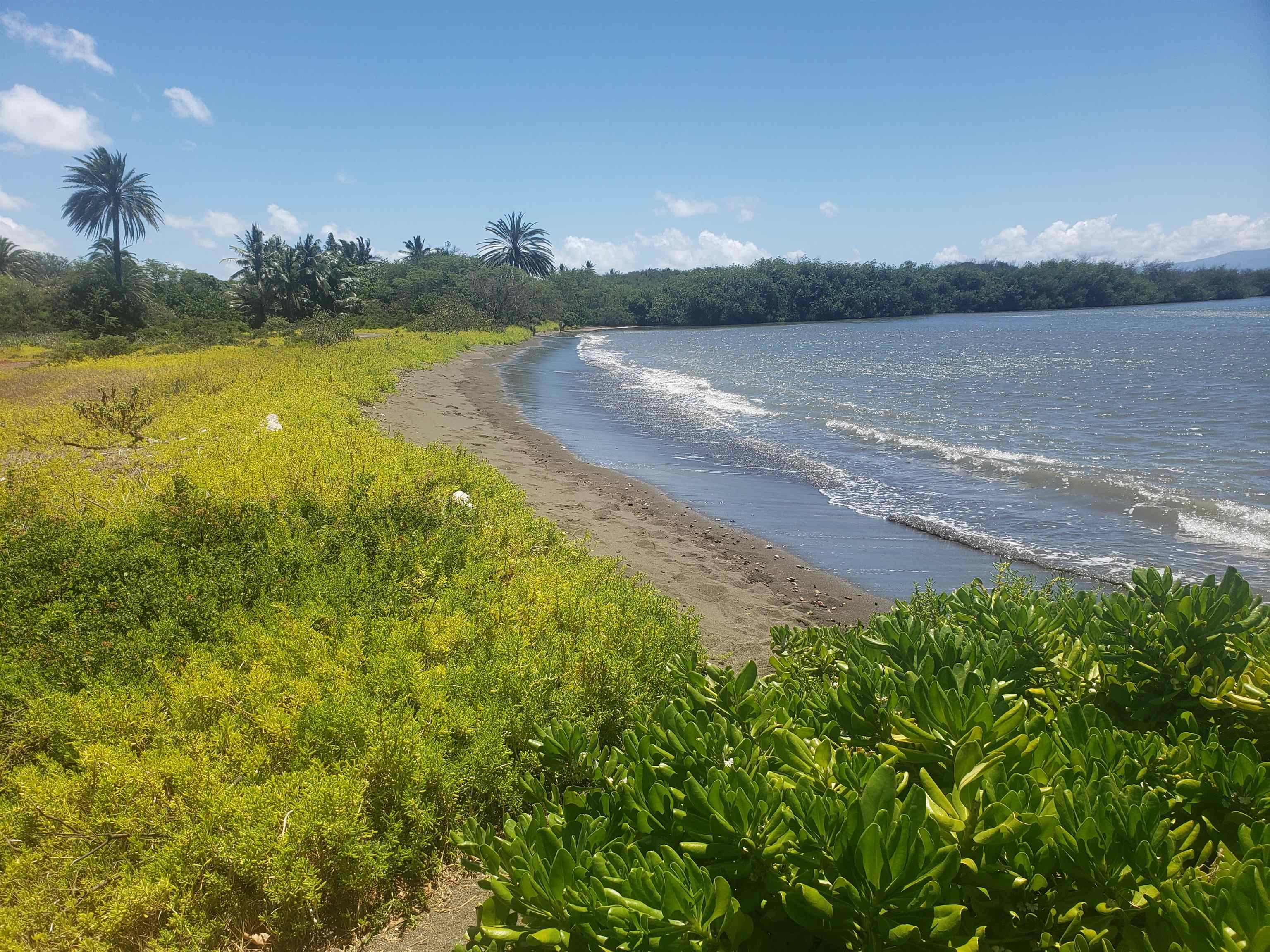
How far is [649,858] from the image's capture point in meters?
1.40

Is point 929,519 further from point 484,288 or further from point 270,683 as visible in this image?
point 484,288

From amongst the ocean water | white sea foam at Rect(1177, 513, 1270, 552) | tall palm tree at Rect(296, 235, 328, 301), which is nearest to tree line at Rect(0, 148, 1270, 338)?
tall palm tree at Rect(296, 235, 328, 301)

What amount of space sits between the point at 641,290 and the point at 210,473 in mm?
87701

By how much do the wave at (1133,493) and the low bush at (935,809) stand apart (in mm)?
8516

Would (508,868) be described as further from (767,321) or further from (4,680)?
(767,321)

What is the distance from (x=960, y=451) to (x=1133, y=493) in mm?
3499

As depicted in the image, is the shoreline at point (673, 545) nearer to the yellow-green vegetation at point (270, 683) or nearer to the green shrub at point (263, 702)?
the yellow-green vegetation at point (270, 683)

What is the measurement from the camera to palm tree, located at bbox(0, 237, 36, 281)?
4756 cm

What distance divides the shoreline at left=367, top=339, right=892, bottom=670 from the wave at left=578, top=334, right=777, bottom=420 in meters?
6.65

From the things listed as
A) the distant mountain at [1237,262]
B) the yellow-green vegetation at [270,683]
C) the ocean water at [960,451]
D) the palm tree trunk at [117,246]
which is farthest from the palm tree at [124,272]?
the distant mountain at [1237,262]

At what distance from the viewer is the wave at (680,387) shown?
20484mm

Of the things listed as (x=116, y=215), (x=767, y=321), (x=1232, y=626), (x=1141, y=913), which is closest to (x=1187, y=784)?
(x=1141, y=913)

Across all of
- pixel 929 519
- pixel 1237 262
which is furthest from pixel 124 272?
pixel 1237 262

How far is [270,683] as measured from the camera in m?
3.58
